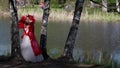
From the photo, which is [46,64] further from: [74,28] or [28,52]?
[74,28]

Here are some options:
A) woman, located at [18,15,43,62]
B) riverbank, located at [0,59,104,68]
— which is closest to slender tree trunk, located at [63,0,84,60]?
riverbank, located at [0,59,104,68]

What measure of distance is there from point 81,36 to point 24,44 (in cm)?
1126

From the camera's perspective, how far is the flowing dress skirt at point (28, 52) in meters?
8.15

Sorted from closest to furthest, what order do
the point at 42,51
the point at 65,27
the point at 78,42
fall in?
the point at 42,51, the point at 78,42, the point at 65,27

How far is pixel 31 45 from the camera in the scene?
816cm

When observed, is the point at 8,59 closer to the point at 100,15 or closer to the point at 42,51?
the point at 42,51

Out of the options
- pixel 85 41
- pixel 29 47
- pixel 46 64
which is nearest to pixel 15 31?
pixel 29 47

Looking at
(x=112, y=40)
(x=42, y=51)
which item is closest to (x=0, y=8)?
(x=112, y=40)

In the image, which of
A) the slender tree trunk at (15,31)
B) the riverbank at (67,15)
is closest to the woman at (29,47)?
the slender tree trunk at (15,31)

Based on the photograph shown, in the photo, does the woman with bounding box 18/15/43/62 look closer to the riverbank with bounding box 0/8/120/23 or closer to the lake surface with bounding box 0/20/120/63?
the lake surface with bounding box 0/20/120/63

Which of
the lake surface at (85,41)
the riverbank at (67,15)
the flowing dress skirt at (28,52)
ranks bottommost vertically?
the riverbank at (67,15)

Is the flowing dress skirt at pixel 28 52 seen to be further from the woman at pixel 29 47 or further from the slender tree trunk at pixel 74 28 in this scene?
the slender tree trunk at pixel 74 28

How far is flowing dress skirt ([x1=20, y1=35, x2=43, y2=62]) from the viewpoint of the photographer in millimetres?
8148

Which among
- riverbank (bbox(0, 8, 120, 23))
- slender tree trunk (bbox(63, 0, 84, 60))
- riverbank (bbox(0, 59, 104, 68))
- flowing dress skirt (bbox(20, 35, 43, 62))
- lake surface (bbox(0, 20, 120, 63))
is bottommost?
riverbank (bbox(0, 8, 120, 23))
